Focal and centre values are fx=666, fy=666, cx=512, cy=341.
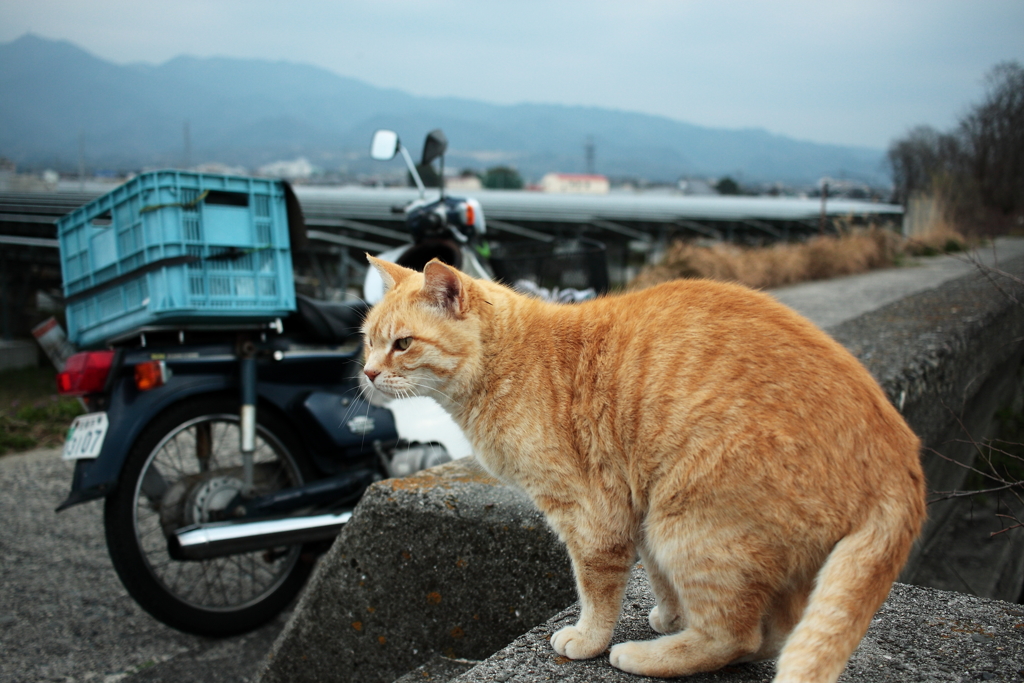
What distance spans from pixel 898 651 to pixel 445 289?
1373 mm

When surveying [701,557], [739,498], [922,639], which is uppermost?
[739,498]

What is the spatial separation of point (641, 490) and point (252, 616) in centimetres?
220

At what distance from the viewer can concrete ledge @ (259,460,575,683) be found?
6.33 ft

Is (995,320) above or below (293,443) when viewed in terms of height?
above

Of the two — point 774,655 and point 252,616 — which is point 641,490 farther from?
point 252,616

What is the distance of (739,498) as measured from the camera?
4.12 ft

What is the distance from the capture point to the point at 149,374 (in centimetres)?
268

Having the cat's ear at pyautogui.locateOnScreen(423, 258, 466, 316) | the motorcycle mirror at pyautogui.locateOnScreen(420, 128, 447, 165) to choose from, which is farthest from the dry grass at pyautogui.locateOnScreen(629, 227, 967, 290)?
the cat's ear at pyautogui.locateOnScreen(423, 258, 466, 316)

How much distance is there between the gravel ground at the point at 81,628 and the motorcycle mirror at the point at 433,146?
2.59 metres

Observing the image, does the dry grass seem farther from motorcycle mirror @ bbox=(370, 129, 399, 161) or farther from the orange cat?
the orange cat

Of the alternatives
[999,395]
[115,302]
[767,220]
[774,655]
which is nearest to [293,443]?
[115,302]

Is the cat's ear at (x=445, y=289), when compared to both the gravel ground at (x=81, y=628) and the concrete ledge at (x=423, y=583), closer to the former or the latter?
the concrete ledge at (x=423, y=583)

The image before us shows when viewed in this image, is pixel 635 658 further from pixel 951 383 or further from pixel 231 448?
pixel 951 383

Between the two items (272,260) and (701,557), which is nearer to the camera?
(701,557)
